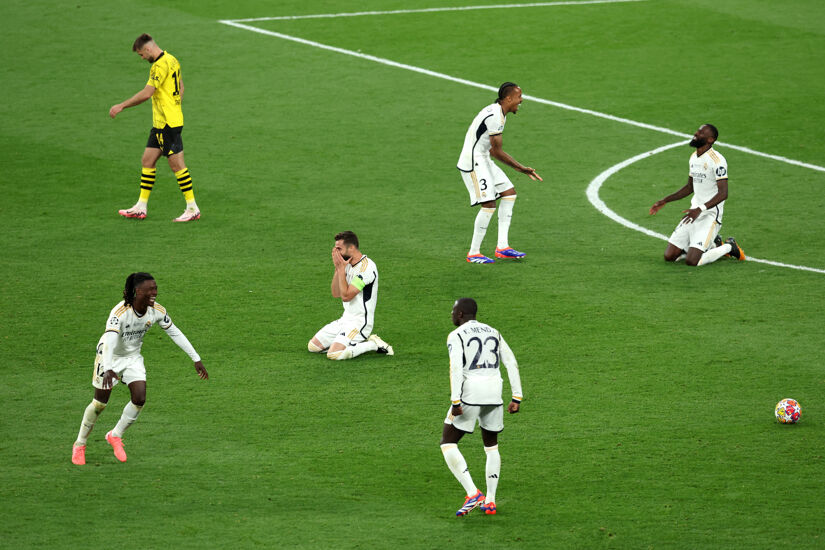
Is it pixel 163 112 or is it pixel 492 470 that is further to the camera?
pixel 163 112

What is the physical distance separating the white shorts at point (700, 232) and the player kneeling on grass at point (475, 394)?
280 inches

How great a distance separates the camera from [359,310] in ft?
42.2

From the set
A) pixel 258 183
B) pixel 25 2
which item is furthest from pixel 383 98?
pixel 25 2

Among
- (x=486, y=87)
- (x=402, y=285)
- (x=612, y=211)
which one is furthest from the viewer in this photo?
(x=486, y=87)

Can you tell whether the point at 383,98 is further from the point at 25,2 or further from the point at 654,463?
the point at 654,463

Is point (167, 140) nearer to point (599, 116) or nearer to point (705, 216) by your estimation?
point (705, 216)

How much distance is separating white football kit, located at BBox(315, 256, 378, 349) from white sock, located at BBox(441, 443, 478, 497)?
3.70 meters

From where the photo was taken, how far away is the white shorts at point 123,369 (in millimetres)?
10277

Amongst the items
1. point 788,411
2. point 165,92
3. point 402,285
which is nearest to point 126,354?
point 402,285

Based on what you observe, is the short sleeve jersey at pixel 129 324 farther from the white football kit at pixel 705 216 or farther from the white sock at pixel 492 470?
the white football kit at pixel 705 216

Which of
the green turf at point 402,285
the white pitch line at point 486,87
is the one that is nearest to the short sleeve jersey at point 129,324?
the green turf at point 402,285

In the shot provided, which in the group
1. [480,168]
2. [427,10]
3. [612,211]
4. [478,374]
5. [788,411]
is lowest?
[788,411]

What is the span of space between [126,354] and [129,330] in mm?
284

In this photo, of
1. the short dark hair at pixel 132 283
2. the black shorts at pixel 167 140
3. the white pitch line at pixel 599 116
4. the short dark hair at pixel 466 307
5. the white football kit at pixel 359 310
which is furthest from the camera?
the white pitch line at pixel 599 116
